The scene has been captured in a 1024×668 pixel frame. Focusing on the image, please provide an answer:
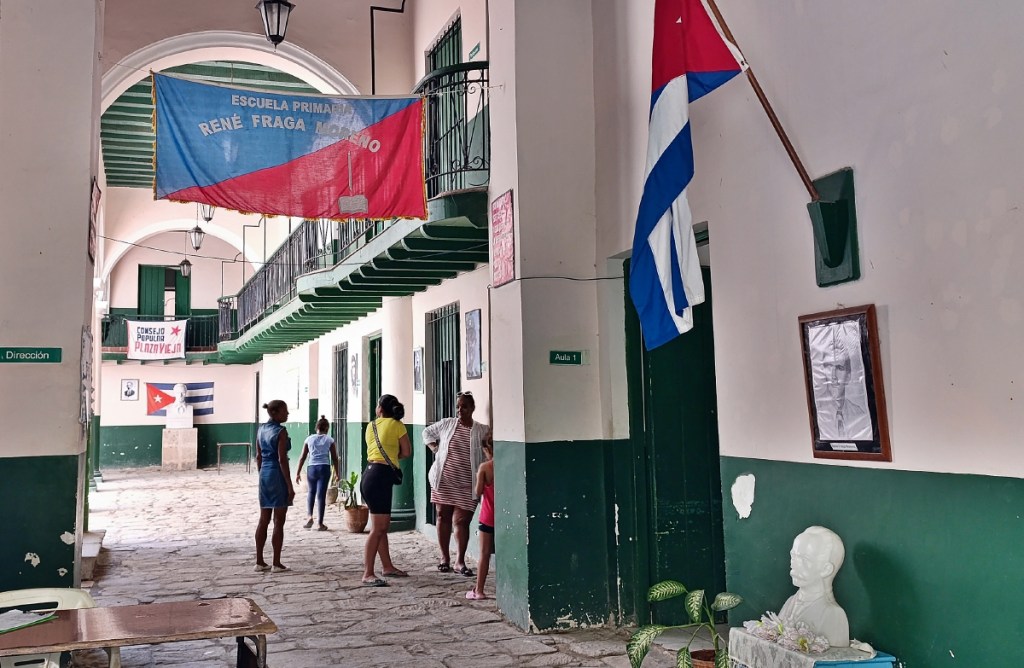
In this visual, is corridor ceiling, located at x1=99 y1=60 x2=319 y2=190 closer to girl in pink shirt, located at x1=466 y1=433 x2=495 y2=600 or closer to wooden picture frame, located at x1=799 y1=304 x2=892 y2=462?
girl in pink shirt, located at x1=466 y1=433 x2=495 y2=600

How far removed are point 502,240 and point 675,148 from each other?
103 inches

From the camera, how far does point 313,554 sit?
1002 centimetres

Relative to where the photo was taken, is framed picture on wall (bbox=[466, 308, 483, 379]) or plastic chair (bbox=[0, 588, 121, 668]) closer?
plastic chair (bbox=[0, 588, 121, 668])

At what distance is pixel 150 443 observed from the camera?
1020 inches

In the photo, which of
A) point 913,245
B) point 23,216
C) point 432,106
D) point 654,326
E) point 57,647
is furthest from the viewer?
point 432,106

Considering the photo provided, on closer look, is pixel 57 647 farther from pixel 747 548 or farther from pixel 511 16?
pixel 511 16

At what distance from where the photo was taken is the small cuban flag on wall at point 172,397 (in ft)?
84.9

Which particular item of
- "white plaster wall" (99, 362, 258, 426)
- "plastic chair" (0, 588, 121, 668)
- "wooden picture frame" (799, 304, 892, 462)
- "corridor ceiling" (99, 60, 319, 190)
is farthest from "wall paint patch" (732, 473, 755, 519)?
"white plaster wall" (99, 362, 258, 426)

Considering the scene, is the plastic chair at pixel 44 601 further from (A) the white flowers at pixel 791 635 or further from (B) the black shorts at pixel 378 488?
(B) the black shorts at pixel 378 488

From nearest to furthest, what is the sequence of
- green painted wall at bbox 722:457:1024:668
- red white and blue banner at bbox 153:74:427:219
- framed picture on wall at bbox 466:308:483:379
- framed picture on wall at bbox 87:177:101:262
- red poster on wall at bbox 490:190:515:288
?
1. green painted wall at bbox 722:457:1024:668
2. framed picture on wall at bbox 87:177:101:262
3. red white and blue banner at bbox 153:74:427:219
4. red poster on wall at bbox 490:190:515:288
5. framed picture on wall at bbox 466:308:483:379

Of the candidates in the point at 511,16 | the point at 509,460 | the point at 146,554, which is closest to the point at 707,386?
the point at 509,460

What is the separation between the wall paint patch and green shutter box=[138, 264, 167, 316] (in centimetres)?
2379

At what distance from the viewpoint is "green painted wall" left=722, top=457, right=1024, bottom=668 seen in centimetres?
326

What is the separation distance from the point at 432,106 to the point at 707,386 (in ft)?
13.6
